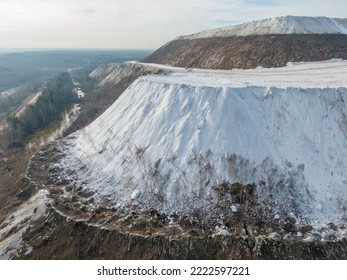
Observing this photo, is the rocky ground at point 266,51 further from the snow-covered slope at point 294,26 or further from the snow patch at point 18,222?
the snow patch at point 18,222

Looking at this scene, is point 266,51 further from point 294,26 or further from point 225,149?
point 225,149

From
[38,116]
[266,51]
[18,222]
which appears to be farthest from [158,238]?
[38,116]

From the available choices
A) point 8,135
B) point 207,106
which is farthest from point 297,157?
point 8,135

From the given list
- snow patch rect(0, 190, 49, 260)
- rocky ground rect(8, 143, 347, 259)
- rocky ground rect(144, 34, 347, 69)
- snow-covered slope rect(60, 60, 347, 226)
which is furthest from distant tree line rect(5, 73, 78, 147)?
rocky ground rect(8, 143, 347, 259)

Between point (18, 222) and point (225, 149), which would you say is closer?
point (18, 222)

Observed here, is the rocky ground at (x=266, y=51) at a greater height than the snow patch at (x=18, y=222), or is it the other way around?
the rocky ground at (x=266, y=51)

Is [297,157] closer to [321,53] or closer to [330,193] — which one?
[330,193]

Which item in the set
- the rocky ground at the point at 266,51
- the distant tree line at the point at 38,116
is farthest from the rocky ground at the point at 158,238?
the distant tree line at the point at 38,116
